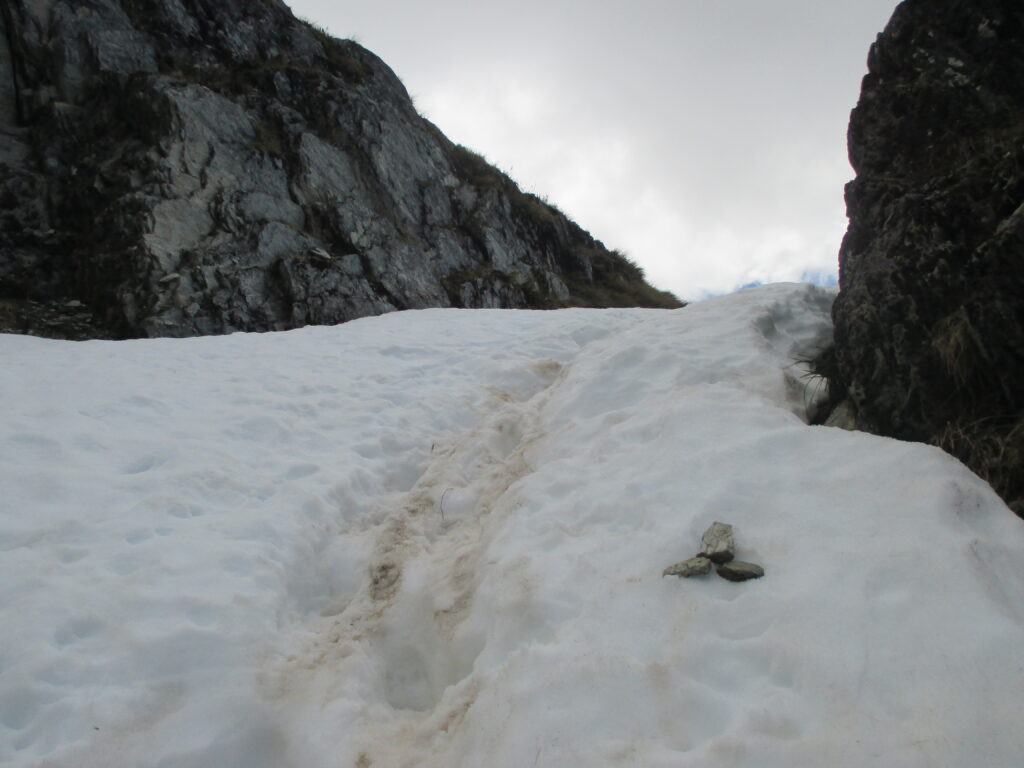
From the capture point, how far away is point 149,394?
24.6ft

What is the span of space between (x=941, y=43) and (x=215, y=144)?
64.8 feet

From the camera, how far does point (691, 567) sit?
162 inches

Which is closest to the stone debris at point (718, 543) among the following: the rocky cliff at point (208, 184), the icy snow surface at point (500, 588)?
the icy snow surface at point (500, 588)

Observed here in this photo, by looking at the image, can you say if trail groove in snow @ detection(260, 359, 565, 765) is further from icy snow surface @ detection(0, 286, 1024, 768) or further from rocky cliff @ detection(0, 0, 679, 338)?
rocky cliff @ detection(0, 0, 679, 338)

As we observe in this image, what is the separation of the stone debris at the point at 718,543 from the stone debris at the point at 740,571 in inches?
3.1

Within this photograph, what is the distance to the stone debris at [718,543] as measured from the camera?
13.6ft

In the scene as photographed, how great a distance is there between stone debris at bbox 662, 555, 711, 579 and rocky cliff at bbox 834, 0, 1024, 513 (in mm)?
1993

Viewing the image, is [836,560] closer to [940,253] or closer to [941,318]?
[941,318]

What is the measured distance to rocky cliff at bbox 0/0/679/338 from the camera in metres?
16.6

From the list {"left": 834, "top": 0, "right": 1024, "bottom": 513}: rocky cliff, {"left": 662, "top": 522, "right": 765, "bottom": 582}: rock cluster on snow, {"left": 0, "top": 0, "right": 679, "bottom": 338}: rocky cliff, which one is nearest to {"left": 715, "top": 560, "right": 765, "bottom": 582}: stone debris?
{"left": 662, "top": 522, "right": 765, "bottom": 582}: rock cluster on snow

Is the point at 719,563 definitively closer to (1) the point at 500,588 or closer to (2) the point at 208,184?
(1) the point at 500,588

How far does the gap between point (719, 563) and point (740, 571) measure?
0.20 metres

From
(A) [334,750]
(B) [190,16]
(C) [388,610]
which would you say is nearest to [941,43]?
(C) [388,610]

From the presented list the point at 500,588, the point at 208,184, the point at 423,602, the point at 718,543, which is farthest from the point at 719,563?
the point at 208,184
